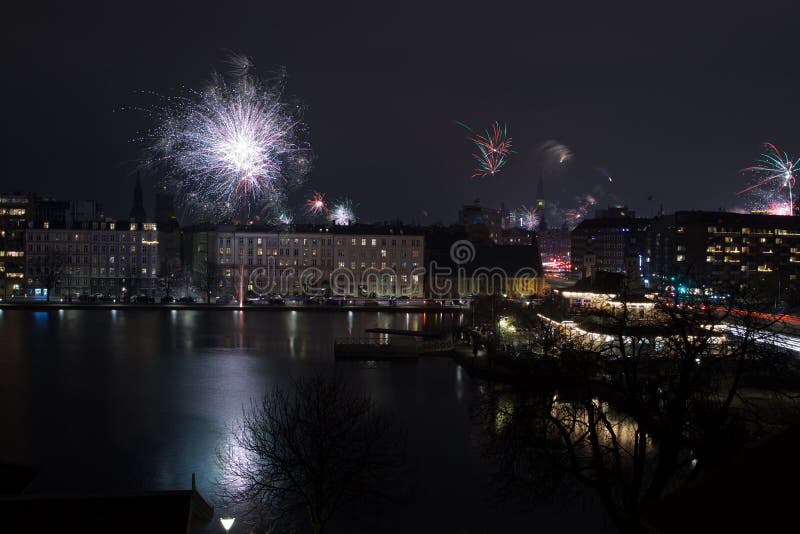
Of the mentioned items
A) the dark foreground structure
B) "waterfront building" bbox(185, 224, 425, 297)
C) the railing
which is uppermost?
"waterfront building" bbox(185, 224, 425, 297)

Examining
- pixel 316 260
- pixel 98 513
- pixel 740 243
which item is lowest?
pixel 98 513

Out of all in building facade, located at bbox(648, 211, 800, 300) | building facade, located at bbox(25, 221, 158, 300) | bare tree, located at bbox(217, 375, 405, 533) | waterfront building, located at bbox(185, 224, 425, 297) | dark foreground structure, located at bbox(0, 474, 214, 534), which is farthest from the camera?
building facade, located at bbox(648, 211, 800, 300)

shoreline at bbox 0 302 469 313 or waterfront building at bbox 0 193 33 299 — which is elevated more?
waterfront building at bbox 0 193 33 299

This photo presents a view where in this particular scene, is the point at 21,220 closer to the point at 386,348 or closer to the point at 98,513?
the point at 386,348

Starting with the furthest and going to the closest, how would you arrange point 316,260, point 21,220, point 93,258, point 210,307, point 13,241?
point 21,220 < point 13,241 < point 316,260 < point 93,258 < point 210,307

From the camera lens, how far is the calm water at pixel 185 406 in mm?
10344

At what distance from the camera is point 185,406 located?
51.0 ft

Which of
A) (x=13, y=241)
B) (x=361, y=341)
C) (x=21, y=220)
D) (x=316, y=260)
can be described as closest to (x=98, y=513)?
(x=361, y=341)

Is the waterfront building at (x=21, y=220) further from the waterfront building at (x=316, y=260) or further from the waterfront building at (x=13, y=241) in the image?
the waterfront building at (x=316, y=260)

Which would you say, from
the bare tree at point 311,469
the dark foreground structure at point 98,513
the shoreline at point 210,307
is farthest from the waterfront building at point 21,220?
the dark foreground structure at point 98,513

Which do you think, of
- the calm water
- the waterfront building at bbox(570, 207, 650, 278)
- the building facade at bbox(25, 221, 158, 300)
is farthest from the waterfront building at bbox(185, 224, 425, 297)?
the waterfront building at bbox(570, 207, 650, 278)

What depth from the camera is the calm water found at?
33.9 ft

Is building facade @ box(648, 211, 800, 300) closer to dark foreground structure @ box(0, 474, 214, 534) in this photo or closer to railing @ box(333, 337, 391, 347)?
railing @ box(333, 337, 391, 347)

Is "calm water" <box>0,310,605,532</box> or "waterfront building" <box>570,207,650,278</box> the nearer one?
"calm water" <box>0,310,605,532</box>
